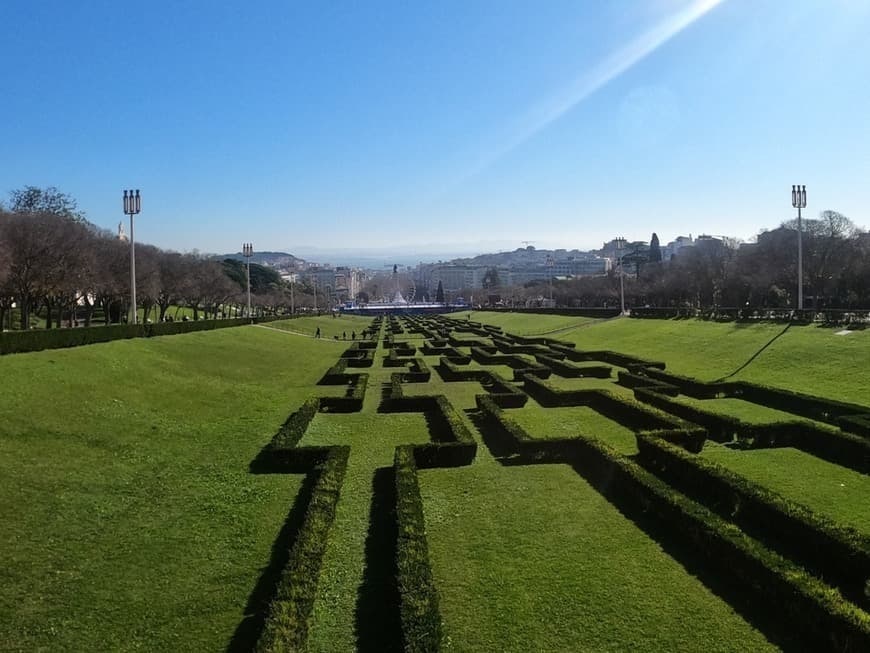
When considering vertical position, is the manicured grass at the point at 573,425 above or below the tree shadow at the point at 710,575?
above

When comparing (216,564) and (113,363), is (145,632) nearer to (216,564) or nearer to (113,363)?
(216,564)

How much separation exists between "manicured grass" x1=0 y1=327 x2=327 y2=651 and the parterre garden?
0.15 ft

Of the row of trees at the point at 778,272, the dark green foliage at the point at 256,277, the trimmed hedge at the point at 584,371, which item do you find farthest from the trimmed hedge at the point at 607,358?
the dark green foliage at the point at 256,277

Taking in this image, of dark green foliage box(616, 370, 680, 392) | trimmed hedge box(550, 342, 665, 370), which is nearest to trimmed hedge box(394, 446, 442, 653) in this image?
dark green foliage box(616, 370, 680, 392)

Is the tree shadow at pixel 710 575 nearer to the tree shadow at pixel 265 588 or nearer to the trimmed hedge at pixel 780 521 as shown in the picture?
the trimmed hedge at pixel 780 521

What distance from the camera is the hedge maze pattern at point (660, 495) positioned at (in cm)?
629

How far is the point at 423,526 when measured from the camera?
8469 millimetres

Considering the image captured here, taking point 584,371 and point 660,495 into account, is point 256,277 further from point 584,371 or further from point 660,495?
point 660,495

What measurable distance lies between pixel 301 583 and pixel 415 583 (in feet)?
4.35

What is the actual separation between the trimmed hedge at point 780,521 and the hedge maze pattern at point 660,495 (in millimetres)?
17

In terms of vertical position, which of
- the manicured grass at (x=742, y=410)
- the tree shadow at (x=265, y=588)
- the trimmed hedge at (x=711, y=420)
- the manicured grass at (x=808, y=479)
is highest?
the trimmed hedge at (x=711, y=420)

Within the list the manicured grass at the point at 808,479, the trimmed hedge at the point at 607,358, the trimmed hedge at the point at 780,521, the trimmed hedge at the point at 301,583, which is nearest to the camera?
the trimmed hedge at the point at 301,583

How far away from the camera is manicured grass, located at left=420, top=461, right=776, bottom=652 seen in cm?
629

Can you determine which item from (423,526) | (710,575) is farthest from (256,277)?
(710,575)
